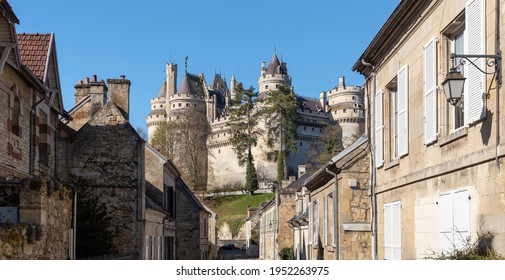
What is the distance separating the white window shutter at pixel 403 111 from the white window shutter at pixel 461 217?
288 centimetres

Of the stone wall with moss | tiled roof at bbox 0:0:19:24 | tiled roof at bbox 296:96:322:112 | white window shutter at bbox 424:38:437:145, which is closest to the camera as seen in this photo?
the stone wall with moss

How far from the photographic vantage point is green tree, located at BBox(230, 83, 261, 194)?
105375 mm

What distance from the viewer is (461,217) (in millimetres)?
9867

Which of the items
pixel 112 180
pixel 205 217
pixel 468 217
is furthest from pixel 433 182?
pixel 205 217

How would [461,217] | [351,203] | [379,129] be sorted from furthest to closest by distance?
[351,203]
[379,129]
[461,217]

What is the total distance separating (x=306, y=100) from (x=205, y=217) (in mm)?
89873

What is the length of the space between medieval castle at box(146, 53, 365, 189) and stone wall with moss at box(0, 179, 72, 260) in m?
89.2

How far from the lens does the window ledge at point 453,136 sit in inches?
385

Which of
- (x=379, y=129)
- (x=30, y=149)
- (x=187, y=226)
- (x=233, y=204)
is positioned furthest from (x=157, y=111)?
(x=379, y=129)

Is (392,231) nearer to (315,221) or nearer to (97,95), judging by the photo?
(315,221)

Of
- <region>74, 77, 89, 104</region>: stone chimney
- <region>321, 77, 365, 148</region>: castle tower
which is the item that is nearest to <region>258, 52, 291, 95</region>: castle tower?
<region>321, 77, 365, 148</region>: castle tower

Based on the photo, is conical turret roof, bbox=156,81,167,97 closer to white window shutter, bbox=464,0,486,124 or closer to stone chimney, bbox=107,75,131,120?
stone chimney, bbox=107,75,131,120

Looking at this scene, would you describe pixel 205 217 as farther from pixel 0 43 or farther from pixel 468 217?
pixel 468 217

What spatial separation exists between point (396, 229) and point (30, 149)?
9.27 meters
